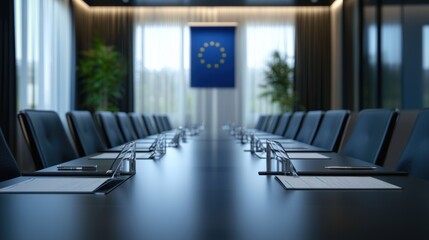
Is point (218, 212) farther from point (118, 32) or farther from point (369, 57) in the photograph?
point (118, 32)

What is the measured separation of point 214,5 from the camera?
948 centimetres

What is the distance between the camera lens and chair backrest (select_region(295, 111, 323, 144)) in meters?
3.52

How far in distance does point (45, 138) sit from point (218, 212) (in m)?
1.50

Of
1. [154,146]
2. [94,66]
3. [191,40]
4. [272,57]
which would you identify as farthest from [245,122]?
[154,146]

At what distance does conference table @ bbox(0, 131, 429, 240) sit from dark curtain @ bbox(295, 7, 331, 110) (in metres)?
8.45

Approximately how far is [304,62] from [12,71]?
579 cm

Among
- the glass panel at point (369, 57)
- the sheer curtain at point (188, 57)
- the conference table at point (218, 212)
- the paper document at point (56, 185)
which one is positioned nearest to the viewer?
the conference table at point (218, 212)

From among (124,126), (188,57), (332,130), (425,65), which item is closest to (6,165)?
(332,130)

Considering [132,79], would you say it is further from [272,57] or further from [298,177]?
[298,177]

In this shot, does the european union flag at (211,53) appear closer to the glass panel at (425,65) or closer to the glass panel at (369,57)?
the glass panel at (369,57)

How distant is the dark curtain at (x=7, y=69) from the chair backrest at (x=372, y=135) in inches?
191

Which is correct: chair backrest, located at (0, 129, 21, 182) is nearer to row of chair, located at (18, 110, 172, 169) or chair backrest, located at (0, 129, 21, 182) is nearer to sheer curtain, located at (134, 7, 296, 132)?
row of chair, located at (18, 110, 172, 169)

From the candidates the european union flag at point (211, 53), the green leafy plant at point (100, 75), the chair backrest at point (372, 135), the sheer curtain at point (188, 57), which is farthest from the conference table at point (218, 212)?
the sheer curtain at point (188, 57)

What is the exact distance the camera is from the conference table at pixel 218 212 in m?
0.66
